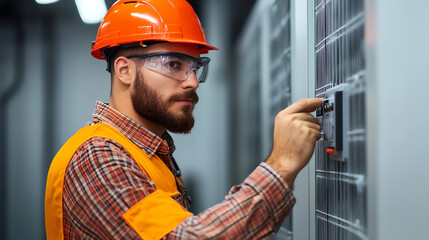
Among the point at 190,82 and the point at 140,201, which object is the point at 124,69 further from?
the point at 140,201

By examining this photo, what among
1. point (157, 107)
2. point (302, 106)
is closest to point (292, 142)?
point (302, 106)

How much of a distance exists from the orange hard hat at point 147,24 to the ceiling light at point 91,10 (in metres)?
0.72

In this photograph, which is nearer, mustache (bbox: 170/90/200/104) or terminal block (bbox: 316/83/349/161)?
terminal block (bbox: 316/83/349/161)

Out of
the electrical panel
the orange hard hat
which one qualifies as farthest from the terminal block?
the orange hard hat

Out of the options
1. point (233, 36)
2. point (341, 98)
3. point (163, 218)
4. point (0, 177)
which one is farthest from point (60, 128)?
point (341, 98)

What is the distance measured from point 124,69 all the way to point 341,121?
67 cm

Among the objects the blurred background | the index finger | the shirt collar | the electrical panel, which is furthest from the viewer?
the blurred background

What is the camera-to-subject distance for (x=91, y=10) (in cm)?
203

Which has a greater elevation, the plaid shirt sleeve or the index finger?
the index finger

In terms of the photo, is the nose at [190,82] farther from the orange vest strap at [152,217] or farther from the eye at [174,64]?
the orange vest strap at [152,217]

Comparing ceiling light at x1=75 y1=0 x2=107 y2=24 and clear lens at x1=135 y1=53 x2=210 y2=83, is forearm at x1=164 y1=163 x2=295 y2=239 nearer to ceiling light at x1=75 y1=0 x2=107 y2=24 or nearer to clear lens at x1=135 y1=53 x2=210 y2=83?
clear lens at x1=135 y1=53 x2=210 y2=83

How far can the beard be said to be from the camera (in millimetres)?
1226

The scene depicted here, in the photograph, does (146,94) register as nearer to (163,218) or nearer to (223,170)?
(163,218)

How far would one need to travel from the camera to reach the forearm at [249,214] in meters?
0.87
